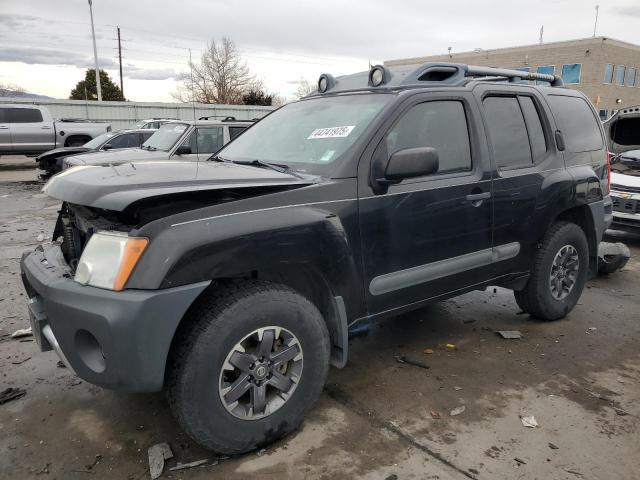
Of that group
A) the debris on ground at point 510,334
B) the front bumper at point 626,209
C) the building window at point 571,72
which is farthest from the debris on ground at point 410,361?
the building window at point 571,72

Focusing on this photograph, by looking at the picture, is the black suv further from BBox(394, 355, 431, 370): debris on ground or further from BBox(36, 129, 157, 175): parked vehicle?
BBox(36, 129, 157, 175): parked vehicle

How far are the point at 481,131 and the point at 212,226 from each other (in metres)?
2.11

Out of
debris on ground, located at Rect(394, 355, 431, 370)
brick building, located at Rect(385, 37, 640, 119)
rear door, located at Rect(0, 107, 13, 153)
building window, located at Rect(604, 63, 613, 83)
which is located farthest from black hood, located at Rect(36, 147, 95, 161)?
building window, located at Rect(604, 63, 613, 83)

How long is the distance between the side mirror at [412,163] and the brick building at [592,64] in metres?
35.1

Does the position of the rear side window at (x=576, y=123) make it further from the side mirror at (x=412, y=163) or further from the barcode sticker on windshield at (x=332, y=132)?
the barcode sticker on windshield at (x=332, y=132)

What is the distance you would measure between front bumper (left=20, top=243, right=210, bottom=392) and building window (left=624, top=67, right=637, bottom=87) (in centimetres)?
4389

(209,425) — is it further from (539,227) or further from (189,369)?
(539,227)

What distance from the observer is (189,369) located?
2.28m

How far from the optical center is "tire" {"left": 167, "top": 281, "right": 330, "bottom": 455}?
2.31m

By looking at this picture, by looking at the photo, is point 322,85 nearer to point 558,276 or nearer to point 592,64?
point 558,276

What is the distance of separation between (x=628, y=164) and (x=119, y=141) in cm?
1065

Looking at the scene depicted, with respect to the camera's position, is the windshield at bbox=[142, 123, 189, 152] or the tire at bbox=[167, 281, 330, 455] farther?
the windshield at bbox=[142, 123, 189, 152]

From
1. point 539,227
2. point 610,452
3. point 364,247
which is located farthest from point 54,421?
point 539,227

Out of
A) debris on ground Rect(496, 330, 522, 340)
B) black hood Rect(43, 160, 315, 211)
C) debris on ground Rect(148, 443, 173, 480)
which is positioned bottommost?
debris on ground Rect(496, 330, 522, 340)
